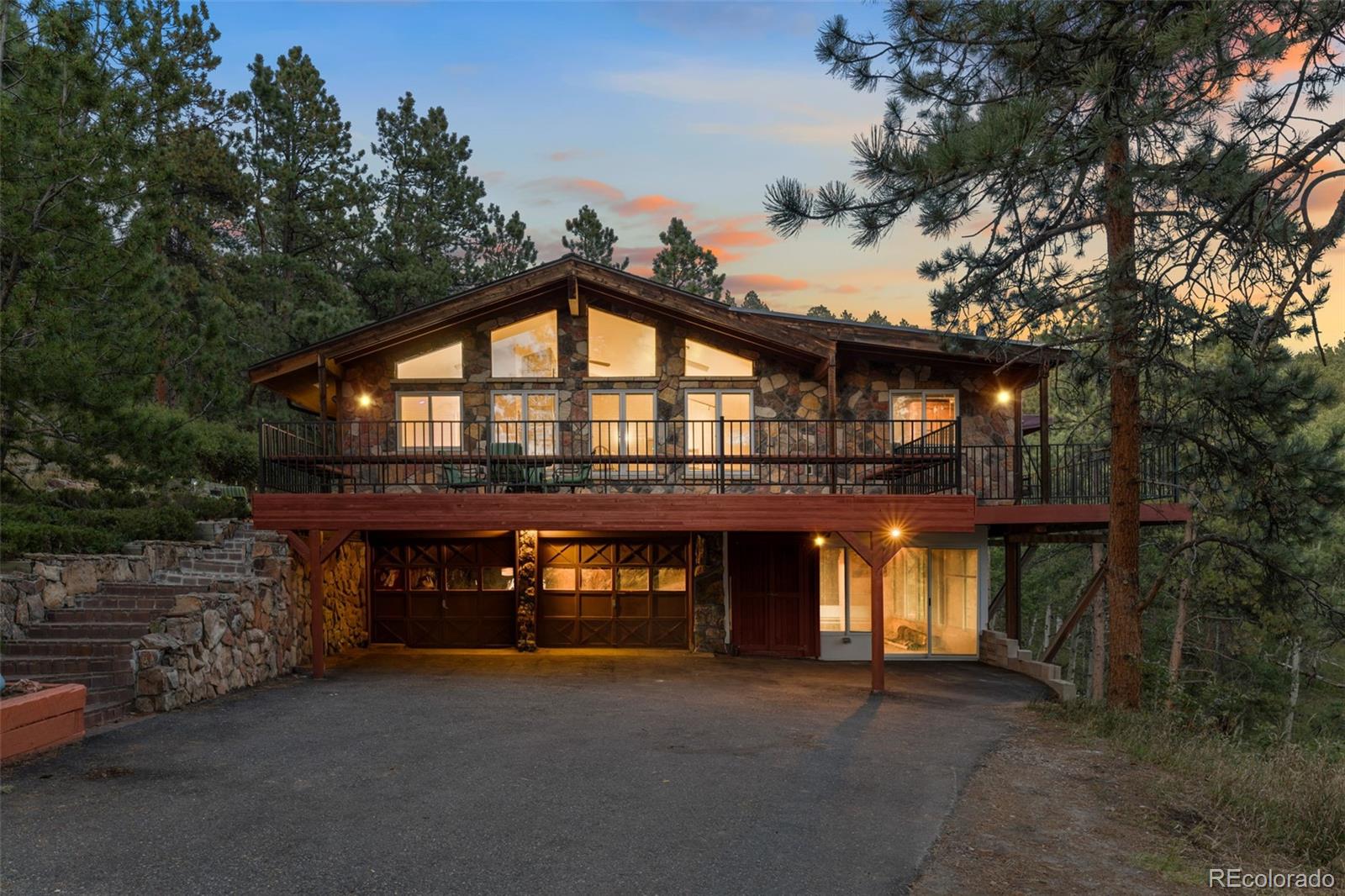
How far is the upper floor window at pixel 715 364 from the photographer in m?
15.8

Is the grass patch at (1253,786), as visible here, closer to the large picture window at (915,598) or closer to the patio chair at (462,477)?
the large picture window at (915,598)

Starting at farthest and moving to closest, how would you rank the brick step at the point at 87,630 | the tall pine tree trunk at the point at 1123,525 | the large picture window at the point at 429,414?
the large picture window at the point at 429,414, the tall pine tree trunk at the point at 1123,525, the brick step at the point at 87,630

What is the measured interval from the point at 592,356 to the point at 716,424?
2608 millimetres

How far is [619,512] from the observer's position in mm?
12508

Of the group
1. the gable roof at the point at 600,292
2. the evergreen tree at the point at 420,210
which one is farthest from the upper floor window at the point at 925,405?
the evergreen tree at the point at 420,210

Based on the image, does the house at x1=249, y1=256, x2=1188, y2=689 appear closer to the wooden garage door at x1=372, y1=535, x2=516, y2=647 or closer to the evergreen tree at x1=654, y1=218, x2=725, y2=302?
the wooden garage door at x1=372, y1=535, x2=516, y2=647

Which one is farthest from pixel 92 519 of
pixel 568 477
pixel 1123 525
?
pixel 1123 525

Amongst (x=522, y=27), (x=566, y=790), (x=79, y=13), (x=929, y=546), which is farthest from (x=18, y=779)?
(x=929, y=546)

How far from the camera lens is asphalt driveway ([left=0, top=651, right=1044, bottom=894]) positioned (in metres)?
5.38

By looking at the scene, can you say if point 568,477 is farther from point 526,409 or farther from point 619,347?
point 619,347

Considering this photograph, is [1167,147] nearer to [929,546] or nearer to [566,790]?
[566,790]

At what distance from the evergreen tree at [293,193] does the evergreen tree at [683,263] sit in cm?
1250

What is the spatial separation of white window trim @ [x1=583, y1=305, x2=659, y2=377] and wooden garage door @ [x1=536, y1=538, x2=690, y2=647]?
10.5 feet

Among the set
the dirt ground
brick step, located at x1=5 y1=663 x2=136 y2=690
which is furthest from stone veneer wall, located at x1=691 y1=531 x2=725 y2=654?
brick step, located at x1=5 y1=663 x2=136 y2=690
